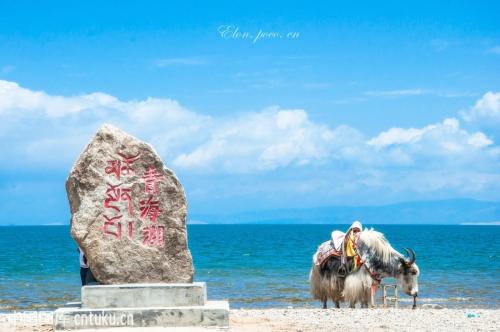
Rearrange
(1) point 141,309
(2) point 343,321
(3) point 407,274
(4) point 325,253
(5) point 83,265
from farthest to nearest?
(3) point 407,274
(4) point 325,253
(5) point 83,265
(2) point 343,321
(1) point 141,309

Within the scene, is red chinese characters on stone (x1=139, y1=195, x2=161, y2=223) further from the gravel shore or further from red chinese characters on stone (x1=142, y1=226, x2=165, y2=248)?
the gravel shore

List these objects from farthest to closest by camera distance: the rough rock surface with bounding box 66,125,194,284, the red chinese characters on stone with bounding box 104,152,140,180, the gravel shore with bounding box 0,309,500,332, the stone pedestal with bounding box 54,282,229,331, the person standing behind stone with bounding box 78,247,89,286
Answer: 1. the person standing behind stone with bounding box 78,247,89,286
2. the gravel shore with bounding box 0,309,500,332
3. the red chinese characters on stone with bounding box 104,152,140,180
4. the rough rock surface with bounding box 66,125,194,284
5. the stone pedestal with bounding box 54,282,229,331

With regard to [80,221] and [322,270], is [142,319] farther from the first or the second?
[322,270]

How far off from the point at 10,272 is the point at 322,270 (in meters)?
21.8

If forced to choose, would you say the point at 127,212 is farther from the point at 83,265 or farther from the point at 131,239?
the point at 83,265

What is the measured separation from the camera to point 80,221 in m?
11.7

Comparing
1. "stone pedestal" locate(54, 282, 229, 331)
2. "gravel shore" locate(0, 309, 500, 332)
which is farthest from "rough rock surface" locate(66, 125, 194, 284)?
"gravel shore" locate(0, 309, 500, 332)

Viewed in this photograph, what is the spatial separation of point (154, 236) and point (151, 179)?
33.3 inches

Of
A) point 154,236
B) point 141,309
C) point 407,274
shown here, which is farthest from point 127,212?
point 407,274

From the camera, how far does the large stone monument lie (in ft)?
37.7

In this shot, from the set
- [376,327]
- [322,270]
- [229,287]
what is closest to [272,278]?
[229,287]

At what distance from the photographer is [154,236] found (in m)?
11.9

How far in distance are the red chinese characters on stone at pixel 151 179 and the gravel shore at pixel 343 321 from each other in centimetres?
204

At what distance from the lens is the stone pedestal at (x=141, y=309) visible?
37.5 feet
